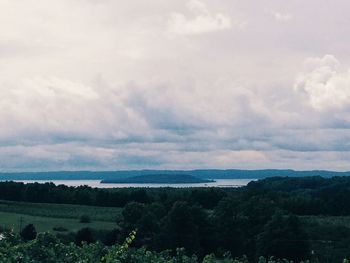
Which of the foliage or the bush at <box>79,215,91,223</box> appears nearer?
the foliage

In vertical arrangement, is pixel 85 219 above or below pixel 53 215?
below

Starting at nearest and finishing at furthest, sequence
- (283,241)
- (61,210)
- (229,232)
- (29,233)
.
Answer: (283,241) < (29,233) < (229,232) < (61,210)

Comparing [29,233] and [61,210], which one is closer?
[29,233]

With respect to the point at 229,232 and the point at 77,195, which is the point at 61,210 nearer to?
the point at 77,195

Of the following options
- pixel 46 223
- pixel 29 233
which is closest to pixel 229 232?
pixel 29 233

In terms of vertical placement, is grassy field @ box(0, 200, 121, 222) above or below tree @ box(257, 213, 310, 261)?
above

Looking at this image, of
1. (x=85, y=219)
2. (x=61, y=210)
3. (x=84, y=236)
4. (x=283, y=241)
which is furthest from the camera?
(x=61, y=210)

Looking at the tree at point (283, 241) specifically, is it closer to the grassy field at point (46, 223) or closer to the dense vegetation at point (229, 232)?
the dense vegetation at point (229, 232)

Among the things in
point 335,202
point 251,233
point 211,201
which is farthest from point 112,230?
point 335,202

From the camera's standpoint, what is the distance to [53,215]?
4220 inches

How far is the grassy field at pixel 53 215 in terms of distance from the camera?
3676 inches

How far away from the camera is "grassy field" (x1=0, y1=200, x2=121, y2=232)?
93375 mm

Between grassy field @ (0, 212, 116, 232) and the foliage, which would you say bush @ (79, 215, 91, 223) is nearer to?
grassy field @ (0, 212, 116, 232)

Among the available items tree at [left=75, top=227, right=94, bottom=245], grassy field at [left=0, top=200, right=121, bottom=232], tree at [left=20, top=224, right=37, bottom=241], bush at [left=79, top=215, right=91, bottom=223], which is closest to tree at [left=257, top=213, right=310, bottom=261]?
tree at [left=75, top=227, right=94, bottom=245]
